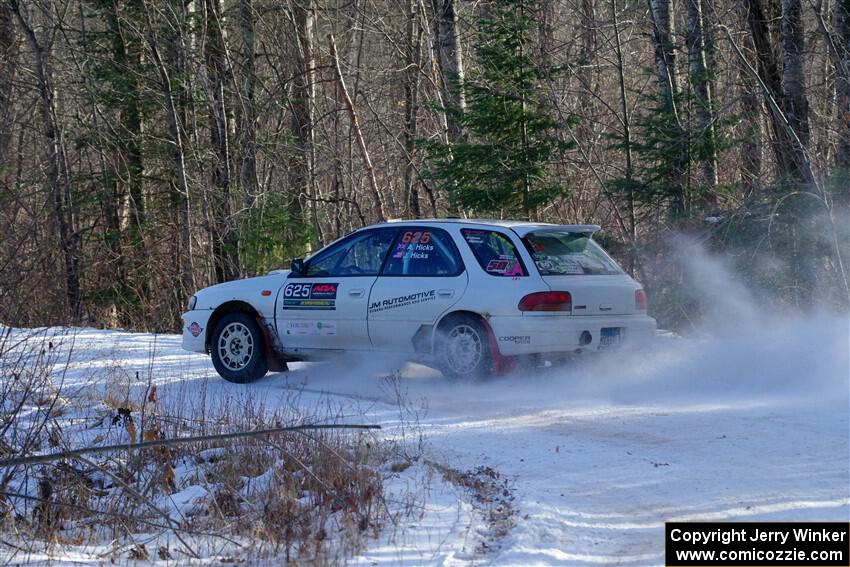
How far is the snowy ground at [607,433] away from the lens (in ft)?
18.1

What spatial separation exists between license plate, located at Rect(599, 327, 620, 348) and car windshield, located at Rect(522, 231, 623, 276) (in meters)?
0.60

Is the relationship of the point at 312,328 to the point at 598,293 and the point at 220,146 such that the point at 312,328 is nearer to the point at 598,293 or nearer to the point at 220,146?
the point at 598,293

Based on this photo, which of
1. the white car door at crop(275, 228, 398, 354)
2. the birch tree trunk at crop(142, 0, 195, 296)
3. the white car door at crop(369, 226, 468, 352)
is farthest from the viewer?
the birch tree trunk at crop(142, 0, 195, 296)

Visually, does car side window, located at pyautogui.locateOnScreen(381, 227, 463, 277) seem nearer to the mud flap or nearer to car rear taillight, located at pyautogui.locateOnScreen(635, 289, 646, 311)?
the mud flap

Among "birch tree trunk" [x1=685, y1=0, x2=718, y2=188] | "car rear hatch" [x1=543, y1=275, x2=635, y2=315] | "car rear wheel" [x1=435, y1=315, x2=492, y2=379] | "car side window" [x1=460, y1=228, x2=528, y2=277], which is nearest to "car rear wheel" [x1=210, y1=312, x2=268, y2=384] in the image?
"car rear wheel" [x1=435, y1=315, x2=492, y2=379]

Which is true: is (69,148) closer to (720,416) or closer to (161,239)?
(161,239)

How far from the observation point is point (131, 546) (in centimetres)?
584

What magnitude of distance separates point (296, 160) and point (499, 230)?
15688mm

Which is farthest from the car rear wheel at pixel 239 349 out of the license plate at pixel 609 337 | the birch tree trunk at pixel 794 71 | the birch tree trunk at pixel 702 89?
the birch tree trunk at pixel 794 71

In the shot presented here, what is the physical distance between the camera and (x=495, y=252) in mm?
10000

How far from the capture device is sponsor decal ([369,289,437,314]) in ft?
33.2

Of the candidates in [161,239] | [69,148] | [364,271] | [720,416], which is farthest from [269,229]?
[720,416]

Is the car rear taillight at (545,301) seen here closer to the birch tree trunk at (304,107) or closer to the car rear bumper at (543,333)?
the car rear bumper at (543,333)

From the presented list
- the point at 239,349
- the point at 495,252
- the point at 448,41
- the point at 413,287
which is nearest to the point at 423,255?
the point at 413,287
